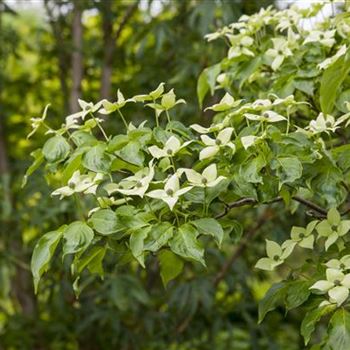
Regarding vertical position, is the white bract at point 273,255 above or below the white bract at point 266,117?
below

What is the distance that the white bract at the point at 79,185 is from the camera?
1.05 meters

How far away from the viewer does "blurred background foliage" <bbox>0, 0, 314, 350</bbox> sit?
7.25 feet

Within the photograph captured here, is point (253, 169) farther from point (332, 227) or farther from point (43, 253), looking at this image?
point (43, 253)

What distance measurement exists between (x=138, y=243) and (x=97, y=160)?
0.15 metres

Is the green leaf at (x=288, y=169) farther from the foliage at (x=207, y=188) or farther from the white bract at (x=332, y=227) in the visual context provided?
the white bract at (x=332, y=227)

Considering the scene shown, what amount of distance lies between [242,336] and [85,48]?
1.23 metres

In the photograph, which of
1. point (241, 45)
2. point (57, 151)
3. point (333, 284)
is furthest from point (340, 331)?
point (241, 45)

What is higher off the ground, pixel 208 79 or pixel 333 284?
pixel 208 79

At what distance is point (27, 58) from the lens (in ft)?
11.4

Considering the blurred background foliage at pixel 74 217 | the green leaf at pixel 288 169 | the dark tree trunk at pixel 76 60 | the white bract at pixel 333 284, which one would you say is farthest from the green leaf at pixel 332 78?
the dark tree trunk at pixel 76 60

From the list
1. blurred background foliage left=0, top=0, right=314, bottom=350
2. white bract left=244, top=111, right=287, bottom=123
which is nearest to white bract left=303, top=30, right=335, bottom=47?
white bract left=244, top=111, right=287, bottom=123

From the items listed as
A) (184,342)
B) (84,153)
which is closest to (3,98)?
(184,342)

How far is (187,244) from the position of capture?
3.22 feet

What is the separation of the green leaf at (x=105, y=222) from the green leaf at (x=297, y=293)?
0.95ft
